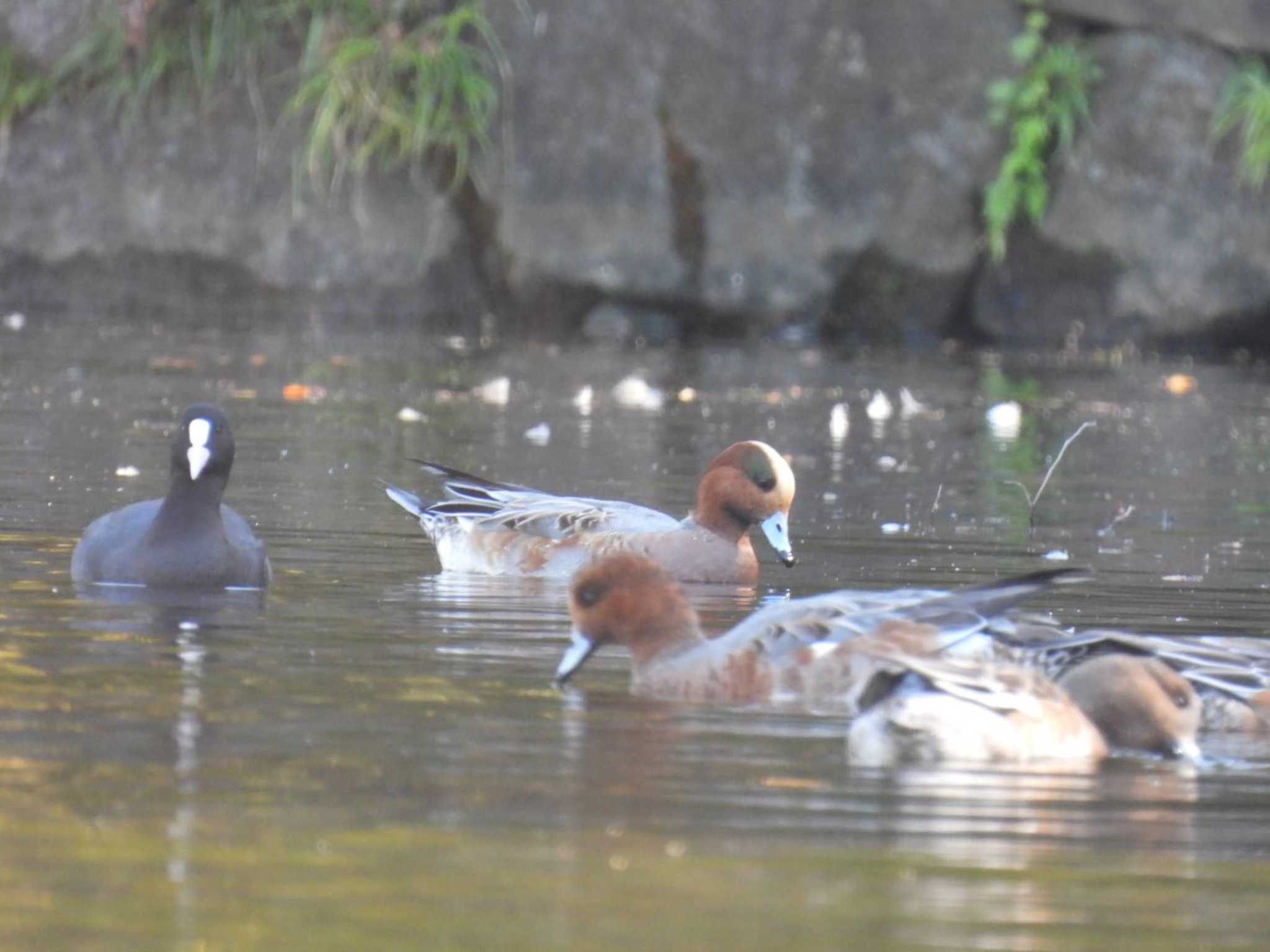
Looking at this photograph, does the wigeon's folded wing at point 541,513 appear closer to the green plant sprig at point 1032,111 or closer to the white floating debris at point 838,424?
the white floating debris at point 838,424

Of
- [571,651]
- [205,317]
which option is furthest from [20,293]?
[571,651]

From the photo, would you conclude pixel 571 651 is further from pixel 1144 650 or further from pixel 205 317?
pixel 205 317

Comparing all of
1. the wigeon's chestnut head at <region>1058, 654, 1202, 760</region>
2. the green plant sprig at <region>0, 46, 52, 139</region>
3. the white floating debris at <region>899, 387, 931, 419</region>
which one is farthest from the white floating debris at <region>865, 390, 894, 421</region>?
the green plant sprig at <region>0, 46, 52, 139</region>

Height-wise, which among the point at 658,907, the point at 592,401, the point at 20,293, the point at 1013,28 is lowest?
the point at 658,907

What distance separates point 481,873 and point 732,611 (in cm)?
343

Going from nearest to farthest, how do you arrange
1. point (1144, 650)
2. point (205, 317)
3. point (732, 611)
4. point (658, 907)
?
point (658, 907), point (1144, 650), point (732, 611), point (205, 317)

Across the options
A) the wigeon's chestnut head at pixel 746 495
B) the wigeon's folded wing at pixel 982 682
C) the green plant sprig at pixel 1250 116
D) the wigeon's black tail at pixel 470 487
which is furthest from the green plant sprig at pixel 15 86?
the wigeon's folded wing at pixel 982 682

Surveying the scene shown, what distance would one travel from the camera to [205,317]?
19.2 meters

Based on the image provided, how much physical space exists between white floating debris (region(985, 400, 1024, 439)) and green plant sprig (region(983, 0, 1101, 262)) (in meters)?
5.91

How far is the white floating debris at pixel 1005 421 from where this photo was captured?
13.1 m

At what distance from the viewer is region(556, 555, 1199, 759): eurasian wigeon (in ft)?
16.4

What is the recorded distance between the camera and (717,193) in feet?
63.9

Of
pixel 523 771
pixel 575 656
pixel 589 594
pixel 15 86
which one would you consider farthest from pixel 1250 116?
pixel 523 771

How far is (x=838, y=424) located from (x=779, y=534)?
5.15m
